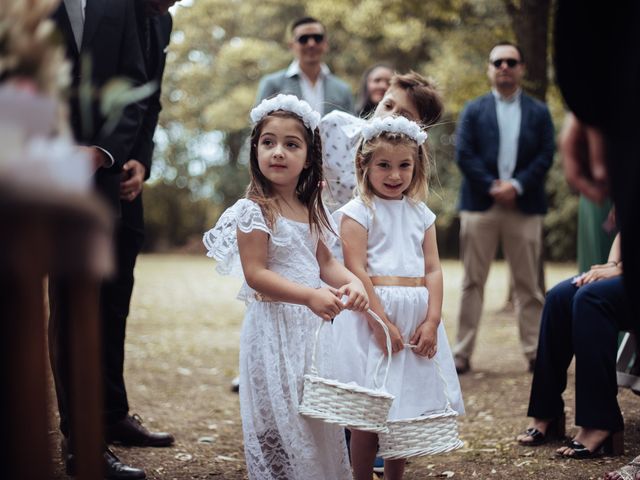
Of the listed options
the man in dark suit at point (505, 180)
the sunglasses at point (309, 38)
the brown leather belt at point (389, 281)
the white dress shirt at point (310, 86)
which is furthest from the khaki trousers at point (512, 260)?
the brown leather belt at point (389, 281)

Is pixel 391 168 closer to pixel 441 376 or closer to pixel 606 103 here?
pixel 441 376

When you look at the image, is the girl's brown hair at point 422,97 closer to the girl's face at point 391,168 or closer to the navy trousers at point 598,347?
the girl's face at point 391,168

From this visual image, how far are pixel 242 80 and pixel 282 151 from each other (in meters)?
22.1

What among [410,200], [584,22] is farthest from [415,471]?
[584,22]

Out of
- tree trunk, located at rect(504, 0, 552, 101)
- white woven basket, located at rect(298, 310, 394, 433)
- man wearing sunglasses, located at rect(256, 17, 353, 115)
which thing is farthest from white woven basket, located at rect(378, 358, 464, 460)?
tree trunk, located at rect(504, 0, 552, 101)

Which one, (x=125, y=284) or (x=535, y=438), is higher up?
(x=125, y=284)

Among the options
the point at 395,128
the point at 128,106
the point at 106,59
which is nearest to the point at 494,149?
the point at 395,128

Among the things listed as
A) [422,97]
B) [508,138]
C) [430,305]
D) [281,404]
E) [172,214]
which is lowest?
[281,404]

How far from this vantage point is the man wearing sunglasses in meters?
6.02

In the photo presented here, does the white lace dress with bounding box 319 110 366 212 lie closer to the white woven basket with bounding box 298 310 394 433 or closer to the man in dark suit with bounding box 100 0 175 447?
the man in dark suit with bounding box 100 0 175 447

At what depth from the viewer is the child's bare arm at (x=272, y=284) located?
292 cm

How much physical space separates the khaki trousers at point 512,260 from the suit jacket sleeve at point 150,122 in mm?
3155

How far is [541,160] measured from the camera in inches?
257

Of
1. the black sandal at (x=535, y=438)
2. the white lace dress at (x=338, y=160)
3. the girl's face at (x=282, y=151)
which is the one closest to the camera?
the girl's face at (x=282, y=151)
